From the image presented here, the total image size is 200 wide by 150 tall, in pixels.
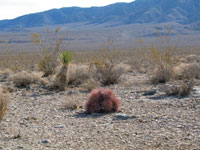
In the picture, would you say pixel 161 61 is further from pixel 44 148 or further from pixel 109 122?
pixel 44 148

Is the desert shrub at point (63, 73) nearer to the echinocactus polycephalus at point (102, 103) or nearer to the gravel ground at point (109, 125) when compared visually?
the gravel ground at point (109, 125)

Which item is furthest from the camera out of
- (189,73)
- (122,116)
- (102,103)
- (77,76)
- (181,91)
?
(77,76)

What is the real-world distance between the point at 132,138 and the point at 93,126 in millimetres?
1342

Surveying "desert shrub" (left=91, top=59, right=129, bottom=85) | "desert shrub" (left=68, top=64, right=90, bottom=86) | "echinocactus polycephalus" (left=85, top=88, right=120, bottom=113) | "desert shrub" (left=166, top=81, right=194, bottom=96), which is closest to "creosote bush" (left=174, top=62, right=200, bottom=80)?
"desert shrub" (left=91, top=59, right=129, bottom=85)

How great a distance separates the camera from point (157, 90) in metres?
12.5

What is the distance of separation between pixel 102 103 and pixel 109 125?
1448 millimetres

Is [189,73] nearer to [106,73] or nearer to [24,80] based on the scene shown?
[106,73]

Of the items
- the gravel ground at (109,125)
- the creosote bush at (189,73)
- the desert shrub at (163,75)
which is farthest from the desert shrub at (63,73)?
the creosote bush at (189,73)

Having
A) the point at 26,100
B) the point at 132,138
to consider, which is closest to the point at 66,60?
the point at 26,100

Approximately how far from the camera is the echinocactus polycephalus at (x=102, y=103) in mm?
9523

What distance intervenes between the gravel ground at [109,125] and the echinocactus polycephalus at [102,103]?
283 millimetres

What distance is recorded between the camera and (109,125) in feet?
26.8

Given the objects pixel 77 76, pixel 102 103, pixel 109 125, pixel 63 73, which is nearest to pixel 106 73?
pixel 77 76

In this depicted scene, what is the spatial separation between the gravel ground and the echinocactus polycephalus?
283 mm
